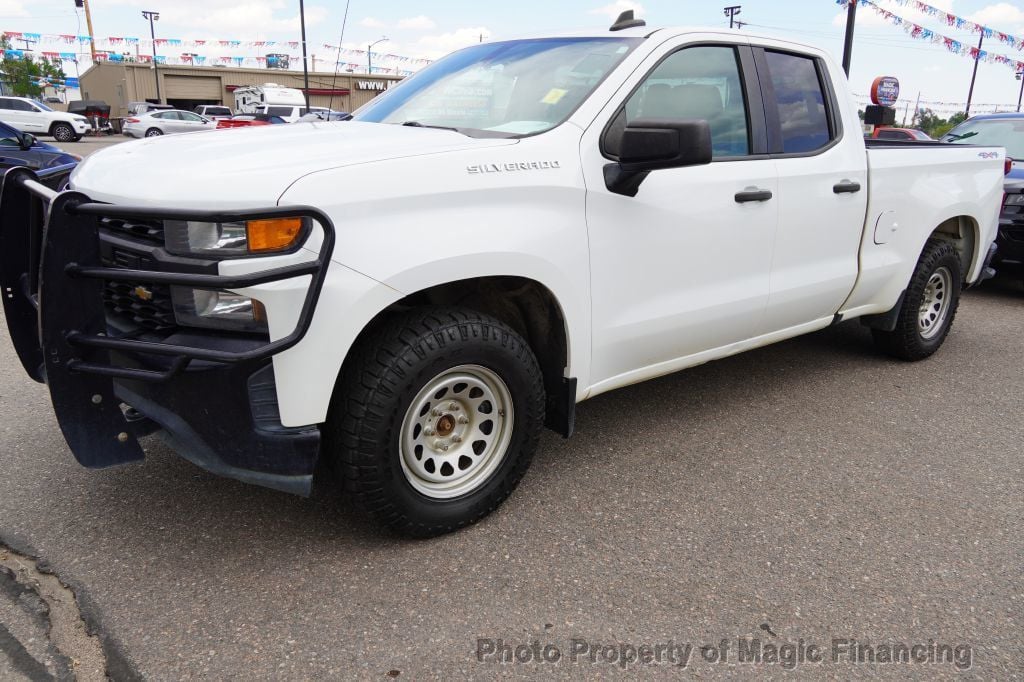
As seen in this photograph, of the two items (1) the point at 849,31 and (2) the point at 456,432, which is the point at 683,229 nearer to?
(2) the point at 456,432

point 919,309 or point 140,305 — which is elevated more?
point 140,305

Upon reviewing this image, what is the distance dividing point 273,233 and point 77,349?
72 cm

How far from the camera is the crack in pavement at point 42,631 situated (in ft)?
7.02

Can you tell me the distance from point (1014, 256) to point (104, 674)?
794cm

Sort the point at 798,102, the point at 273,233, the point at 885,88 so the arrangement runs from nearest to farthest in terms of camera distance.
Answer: the point at 273,233 < the point at 798,102 < the point at 885,88

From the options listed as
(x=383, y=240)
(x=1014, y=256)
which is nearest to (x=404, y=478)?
(x=383, y=240)

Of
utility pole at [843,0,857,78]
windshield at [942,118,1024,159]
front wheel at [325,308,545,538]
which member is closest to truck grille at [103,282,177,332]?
front wheel at [325,308,545,538]

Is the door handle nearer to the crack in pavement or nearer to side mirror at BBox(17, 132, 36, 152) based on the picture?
the crack in pavement

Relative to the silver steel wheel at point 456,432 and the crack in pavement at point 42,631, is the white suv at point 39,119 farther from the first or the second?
the silver steel wheel at point 456,432

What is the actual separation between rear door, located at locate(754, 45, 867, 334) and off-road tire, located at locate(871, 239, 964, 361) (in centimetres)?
80

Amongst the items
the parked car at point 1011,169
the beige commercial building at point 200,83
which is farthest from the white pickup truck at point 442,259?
the beige commercial building at point 200,83

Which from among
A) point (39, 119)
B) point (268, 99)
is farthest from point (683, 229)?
point (268, 99)

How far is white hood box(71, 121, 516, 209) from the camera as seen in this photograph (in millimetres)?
2295

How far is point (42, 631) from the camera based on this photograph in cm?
229
